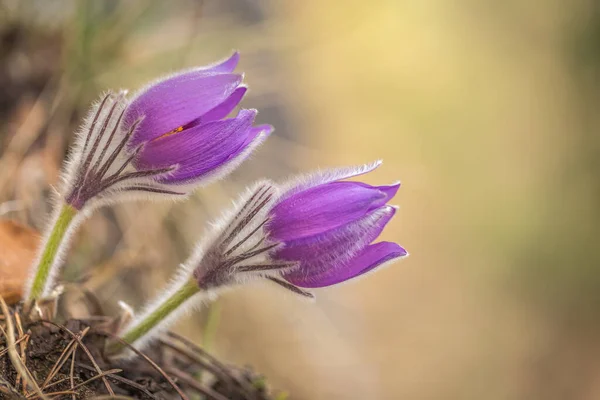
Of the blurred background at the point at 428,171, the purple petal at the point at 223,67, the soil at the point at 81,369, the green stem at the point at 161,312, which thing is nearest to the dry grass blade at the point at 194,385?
the soil at the point at 81,369

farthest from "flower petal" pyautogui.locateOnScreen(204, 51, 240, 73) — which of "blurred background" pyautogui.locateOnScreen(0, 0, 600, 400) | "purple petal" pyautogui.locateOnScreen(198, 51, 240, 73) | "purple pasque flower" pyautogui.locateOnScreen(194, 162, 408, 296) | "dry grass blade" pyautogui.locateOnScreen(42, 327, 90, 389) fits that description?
"blurred background" pyautogui.locateOnScreen(0, 0, 600, 400)

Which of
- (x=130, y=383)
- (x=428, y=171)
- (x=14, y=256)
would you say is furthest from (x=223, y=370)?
(x=428, y=171)

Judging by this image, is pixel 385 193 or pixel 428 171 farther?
A: pixel 428 171

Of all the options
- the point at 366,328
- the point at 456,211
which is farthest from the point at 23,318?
the point at 456,211

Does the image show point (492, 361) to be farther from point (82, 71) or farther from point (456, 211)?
point (82, 71)

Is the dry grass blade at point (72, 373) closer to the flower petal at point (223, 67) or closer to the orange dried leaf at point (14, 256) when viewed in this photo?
the orange dried leaf at point (14, 256)

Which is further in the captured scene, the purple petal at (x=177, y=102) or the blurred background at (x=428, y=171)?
the blurred background at (x=428, y=171)

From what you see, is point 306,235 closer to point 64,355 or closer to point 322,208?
point 322,208

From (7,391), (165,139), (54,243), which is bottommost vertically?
(7,391)
